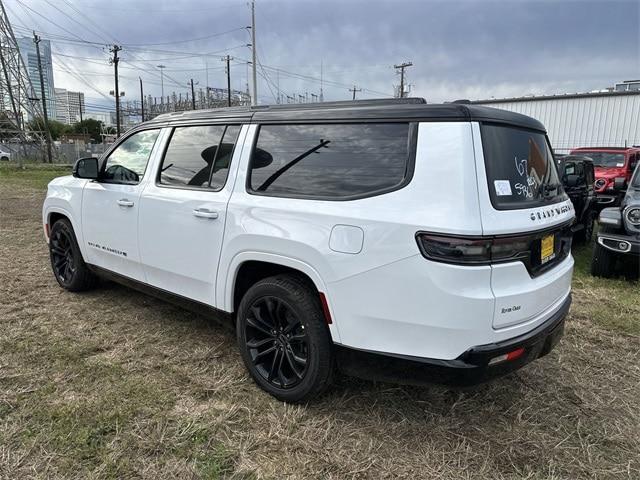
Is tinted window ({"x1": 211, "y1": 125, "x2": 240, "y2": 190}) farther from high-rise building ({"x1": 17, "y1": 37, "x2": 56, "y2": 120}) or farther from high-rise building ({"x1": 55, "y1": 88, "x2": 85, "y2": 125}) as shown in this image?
high-rise building ({"x1": 55, "y1": 88, "x2": 85, "y2": 125})

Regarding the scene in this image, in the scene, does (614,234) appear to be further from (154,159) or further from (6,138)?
(6,138)

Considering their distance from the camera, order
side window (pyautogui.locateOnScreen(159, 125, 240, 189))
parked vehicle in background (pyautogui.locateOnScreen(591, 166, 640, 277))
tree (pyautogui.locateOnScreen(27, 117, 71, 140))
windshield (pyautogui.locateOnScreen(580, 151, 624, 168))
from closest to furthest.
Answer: side window (pyautogui.locateOnScreen(159, 125, 240, 189)) → parked vehicle in background (pyautogui.locateOnScreen(591, 166, 640, 277)) → windshield (pyautogui.locateOnScreen(580, 151, 624, 168)) → tree (pyautogui.locateOnScreen(27, 117, 71, 140))

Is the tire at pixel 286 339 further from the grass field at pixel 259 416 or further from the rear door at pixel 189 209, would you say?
the rear door at pixel 189 209

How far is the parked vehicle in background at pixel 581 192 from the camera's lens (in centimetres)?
782

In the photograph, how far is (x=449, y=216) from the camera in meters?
2.14

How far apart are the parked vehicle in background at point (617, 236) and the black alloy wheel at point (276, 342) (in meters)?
4.38

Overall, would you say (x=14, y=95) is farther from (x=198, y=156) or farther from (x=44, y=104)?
(x=198, y=156)

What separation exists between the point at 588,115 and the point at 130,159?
2856 centimetres

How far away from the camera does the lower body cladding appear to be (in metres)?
2.16

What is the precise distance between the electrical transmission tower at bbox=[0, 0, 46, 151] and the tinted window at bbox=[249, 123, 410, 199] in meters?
38.9

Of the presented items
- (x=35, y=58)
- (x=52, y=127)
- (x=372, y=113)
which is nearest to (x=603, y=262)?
(x=372, y=113)

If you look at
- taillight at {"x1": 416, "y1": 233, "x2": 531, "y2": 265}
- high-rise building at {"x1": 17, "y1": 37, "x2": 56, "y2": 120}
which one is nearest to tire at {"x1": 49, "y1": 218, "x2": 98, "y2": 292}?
taillight at {"x1": 416, "y1": 233, "x2": 531, "y2": 265}

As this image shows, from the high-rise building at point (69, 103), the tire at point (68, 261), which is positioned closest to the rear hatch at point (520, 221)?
the tire at point (68, 261)

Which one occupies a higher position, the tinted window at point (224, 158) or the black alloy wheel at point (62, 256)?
the tinted window at point (224, 158)
